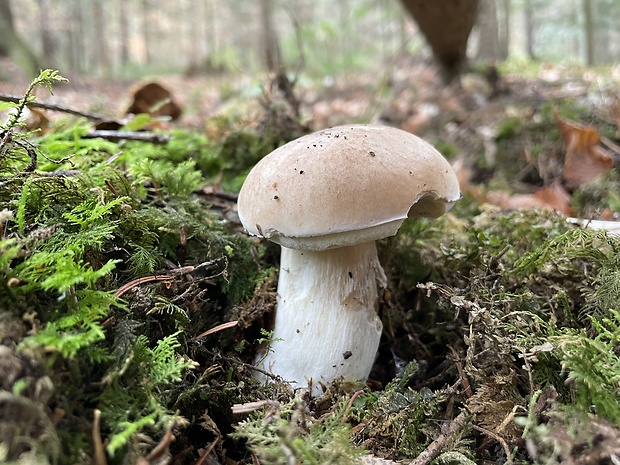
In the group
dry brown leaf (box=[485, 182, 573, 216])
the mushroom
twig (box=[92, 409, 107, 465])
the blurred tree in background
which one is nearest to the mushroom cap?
the mushroom

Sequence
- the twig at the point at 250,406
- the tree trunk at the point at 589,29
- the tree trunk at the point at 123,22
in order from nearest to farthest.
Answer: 1. the twig at the point at 250,406
2. the tree trunk at the point at 589,29
3. the tree trunk at the point at 123,22

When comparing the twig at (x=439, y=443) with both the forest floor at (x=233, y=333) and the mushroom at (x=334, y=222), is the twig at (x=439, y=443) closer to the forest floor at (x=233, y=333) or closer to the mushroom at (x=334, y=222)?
the forest floor at (x=233, y=333)

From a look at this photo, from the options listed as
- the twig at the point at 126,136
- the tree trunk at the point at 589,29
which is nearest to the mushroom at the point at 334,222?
the twig at the point at 126,136

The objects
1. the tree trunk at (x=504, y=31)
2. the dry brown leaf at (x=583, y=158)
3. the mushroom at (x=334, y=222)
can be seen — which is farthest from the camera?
the tree trunk at (x=504, y=31)

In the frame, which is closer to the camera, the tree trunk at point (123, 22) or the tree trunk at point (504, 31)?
the tree trunk at point (504, 31)

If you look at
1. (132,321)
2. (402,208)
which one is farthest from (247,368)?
(402,208)

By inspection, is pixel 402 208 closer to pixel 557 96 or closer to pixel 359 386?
pixel 359 386

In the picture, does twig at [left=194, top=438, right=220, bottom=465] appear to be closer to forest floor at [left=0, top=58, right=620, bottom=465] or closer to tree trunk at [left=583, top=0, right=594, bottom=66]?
forest floor at [left=0, top=58, right=620, bottom=465]

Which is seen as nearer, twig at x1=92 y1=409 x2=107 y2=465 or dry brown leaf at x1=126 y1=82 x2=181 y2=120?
twig at x1=92 y1=409 x2=107 y2=465
